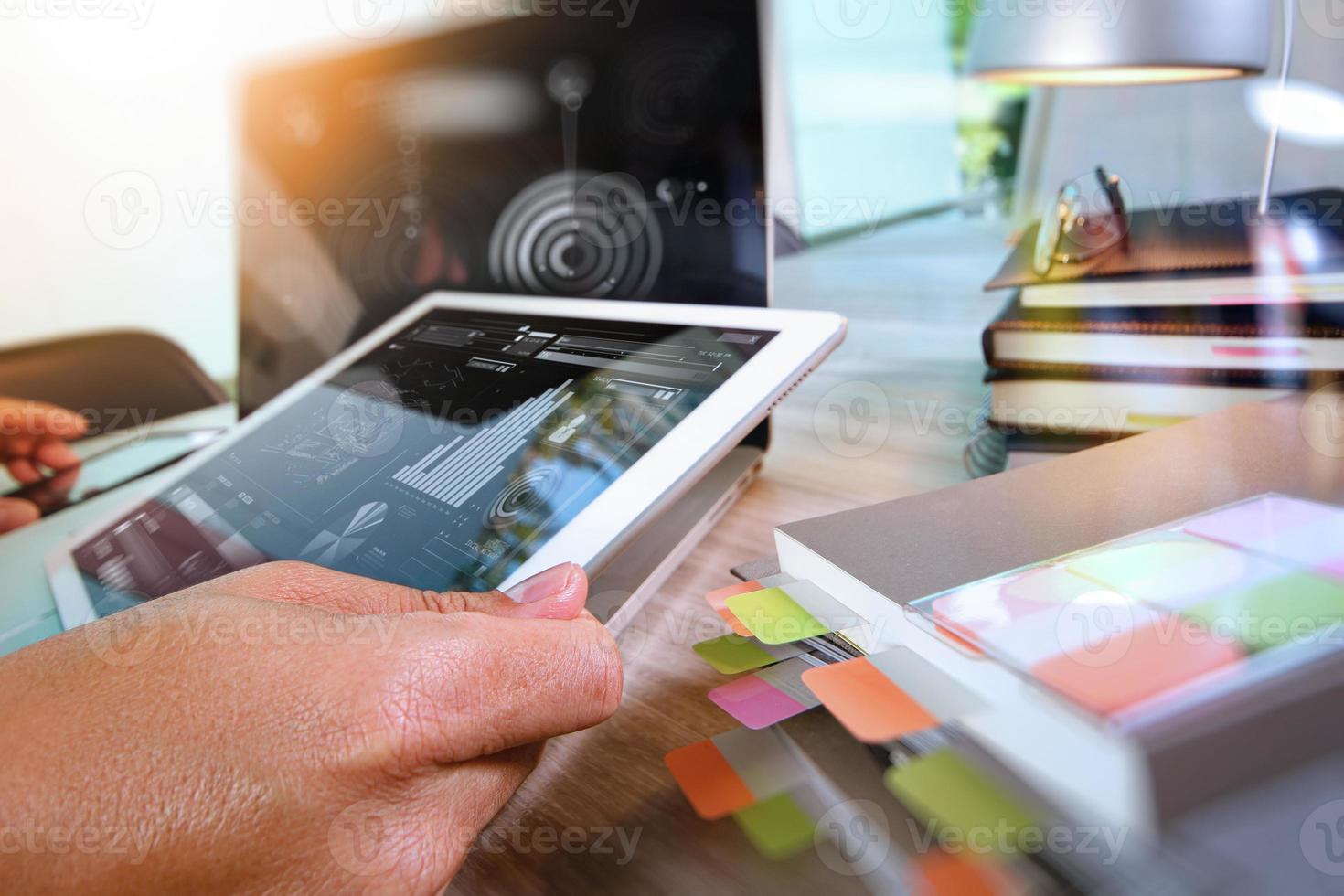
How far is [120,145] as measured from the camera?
34.9 inches

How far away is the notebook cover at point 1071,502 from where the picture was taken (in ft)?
0.95

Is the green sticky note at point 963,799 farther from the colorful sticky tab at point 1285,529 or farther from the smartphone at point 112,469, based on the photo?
the smartphone at point 112,469

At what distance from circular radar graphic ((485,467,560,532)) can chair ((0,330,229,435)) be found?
2.30 ft

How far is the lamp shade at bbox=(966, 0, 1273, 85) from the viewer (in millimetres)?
524

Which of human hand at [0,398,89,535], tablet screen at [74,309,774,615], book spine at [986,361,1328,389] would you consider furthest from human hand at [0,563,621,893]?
human hand at [0,398,89,535]

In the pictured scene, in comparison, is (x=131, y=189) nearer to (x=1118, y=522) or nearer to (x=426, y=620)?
(x=426, y=620)

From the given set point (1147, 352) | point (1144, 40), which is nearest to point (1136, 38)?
point (1144, 40)

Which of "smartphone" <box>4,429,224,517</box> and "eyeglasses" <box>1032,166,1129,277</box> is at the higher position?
"eyeglasses" <box>1032,166,1129,277</box>

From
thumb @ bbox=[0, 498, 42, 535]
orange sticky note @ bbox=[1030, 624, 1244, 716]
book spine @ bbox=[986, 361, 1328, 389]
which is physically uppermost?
book spine @ bbox=[986, 361, 1328, 389]

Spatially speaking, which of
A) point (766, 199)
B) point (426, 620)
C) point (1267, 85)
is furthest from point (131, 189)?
point (1267, 85)

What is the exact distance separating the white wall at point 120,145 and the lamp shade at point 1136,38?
0.62 metres

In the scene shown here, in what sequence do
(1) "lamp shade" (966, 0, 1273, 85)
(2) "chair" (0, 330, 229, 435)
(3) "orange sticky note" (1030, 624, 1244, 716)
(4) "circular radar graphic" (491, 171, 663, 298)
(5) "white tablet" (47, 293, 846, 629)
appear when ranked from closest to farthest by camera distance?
(3) "orange sticky note" (1030, 624, 1244, 716)
(5) "white tablet" (47, 293, 846, 629)
(1) "lamp shade" (966, 0, 1273, 85)
(4) "circular radar graphic" (491, 171, 663, 298)
(2) "chair" (0, 330, 229, 435)

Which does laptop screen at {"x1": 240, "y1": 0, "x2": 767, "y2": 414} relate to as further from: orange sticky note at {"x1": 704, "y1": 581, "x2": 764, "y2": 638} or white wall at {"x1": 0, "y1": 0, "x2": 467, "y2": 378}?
orange sticky note at {"x1": 704, "y1": 581, "x2": 764, "y2": 638}

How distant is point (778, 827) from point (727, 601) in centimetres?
9
